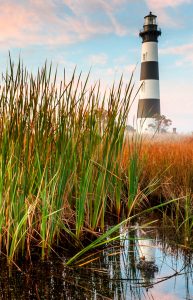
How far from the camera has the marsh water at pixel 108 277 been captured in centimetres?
181

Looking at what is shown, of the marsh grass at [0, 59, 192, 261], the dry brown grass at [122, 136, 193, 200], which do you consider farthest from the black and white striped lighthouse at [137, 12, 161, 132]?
the marsh grass at [0, 59, 192, 261]

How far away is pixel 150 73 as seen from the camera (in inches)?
755

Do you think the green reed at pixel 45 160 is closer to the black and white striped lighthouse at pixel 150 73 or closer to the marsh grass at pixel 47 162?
the marsh grass at pixel 47 162

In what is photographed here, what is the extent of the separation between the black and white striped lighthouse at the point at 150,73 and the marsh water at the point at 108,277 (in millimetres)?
16295

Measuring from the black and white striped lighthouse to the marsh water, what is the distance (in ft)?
53.5

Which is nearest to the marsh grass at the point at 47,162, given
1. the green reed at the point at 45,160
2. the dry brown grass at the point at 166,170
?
the green reed at the point at 45,160

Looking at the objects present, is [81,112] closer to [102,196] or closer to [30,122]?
[30,122]

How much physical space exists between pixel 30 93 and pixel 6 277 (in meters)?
1.13

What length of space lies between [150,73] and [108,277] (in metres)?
17.9

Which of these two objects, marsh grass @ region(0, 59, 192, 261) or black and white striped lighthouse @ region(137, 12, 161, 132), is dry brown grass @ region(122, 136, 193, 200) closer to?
marsh grass @ region(0, 59, 192, 261)

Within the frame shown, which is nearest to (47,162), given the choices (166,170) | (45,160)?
(45,160)

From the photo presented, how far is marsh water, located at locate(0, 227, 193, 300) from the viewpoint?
181cm

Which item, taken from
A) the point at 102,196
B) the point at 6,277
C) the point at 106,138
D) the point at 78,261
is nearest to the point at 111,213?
the point at 102,196

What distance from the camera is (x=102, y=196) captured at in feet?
9.26
